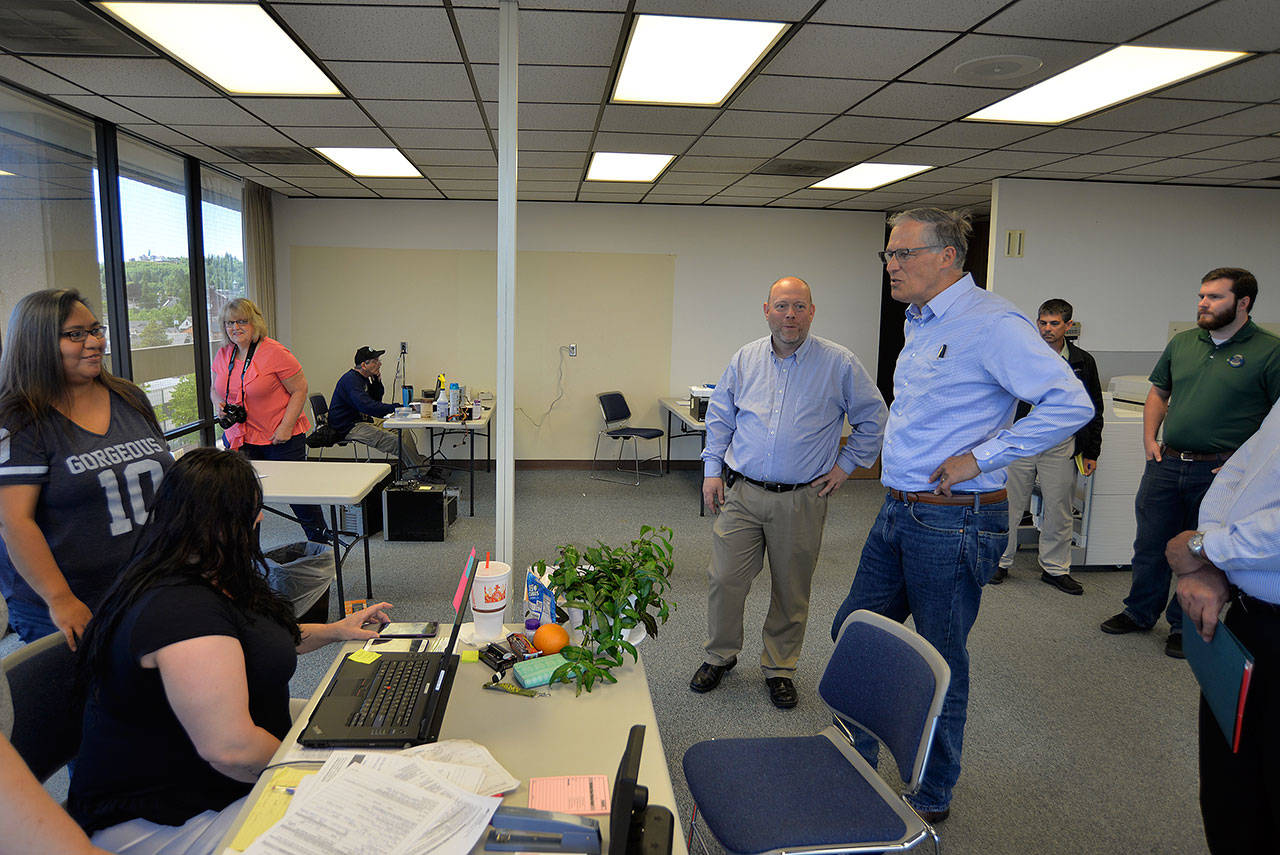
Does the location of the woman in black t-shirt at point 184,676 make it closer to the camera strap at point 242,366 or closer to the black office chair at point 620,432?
the camera strap at point 242,366

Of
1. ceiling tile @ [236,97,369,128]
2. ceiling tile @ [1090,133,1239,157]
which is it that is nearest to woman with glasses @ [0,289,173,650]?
ceiling tile @ [236,97,369,128]

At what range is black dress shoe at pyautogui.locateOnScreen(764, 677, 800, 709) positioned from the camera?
9.41 feet

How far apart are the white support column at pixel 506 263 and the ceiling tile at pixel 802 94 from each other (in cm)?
129

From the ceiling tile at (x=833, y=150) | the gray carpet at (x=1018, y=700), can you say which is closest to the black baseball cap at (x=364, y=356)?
the gray carpet at (x=1018, y=700)

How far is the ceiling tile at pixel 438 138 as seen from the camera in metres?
4.45

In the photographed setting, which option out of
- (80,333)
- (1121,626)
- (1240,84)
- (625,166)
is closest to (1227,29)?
(1240,84)

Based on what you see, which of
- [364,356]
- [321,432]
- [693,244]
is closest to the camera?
[321,432]

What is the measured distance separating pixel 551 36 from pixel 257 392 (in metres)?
2.50

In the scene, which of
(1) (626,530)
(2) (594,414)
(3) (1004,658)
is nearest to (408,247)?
(2) (594,414)

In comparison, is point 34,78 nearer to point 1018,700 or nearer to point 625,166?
point 625,166

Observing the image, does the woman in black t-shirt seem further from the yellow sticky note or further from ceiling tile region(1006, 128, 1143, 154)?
ceiling tile region(1006, 128, 1143, 154)

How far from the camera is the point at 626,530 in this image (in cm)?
539

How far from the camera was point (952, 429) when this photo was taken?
2039 mm

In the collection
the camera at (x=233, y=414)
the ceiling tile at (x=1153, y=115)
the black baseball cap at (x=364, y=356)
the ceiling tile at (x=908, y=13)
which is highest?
the ceiling tile at (x=1153, y=115)
